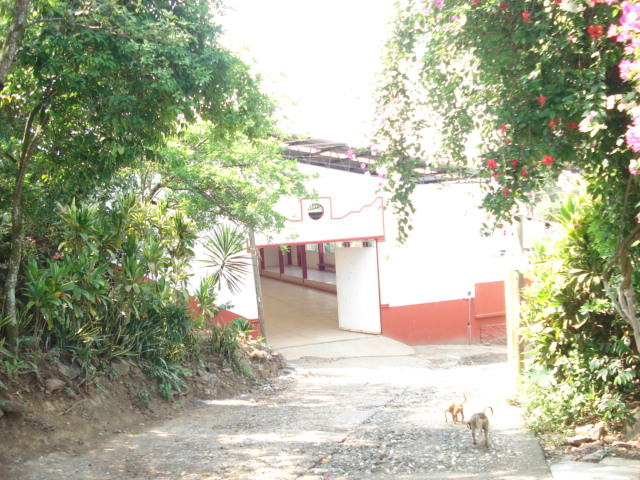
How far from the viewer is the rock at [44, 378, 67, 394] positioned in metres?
6.80

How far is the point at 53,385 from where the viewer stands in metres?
6.84

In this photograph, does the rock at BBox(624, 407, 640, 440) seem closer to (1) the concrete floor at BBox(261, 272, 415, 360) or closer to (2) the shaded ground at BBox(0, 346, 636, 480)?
(2) the shaded ground at BBox(0, 346, 636, 480)

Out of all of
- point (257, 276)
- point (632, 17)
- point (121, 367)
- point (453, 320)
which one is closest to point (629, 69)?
point (632, 17)

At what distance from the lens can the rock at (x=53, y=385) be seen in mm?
6797

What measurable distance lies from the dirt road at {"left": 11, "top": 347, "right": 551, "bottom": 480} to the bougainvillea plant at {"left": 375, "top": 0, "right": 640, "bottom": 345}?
2.08 meters

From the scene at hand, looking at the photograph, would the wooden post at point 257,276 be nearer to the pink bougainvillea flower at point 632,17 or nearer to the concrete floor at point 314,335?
the concrete floor at point 314,335

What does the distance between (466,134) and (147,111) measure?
3.73 meters

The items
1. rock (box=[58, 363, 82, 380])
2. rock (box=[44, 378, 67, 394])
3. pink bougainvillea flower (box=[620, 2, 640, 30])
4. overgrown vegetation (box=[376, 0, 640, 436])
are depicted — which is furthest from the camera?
rock (box=[58, 363, 82, 380])

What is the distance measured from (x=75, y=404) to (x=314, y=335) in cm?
1022

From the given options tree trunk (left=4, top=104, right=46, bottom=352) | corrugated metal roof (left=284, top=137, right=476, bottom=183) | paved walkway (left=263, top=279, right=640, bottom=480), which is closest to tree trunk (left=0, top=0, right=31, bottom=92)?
tree trunk (left=4, top=104, right=46, bottom=352)

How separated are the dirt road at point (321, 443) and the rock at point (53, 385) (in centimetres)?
89

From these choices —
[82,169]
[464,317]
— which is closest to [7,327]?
[82,169]

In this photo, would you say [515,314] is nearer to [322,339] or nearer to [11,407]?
[11,407]

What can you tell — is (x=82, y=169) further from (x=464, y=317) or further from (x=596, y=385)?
(x=464, y=317)
